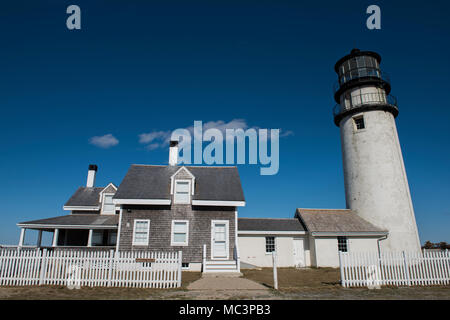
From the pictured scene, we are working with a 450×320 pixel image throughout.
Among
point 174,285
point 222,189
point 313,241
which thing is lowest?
point 174,285

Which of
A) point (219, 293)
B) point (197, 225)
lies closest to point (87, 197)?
point (197, 225)

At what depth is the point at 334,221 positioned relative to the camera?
21.7 meters

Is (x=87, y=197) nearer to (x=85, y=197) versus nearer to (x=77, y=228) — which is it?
(x=85, y=197)

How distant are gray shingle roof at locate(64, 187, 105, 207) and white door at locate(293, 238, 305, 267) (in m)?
16.3

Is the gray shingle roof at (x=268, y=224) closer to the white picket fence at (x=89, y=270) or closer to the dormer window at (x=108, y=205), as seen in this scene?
the dormer window at (x=108, y=205)

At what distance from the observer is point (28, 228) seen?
1886 centimetres

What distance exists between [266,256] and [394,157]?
42.2 ft

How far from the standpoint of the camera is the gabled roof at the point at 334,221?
816 inches

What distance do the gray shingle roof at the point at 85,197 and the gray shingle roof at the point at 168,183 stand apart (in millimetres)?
5816

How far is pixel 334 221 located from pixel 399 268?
1031cm

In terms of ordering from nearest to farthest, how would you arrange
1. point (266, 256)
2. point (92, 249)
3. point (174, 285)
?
point (174, 285), point (92, 249), point (266, 256)

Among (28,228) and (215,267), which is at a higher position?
(28,228)

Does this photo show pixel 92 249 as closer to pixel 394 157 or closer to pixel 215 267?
pixel 215 267
